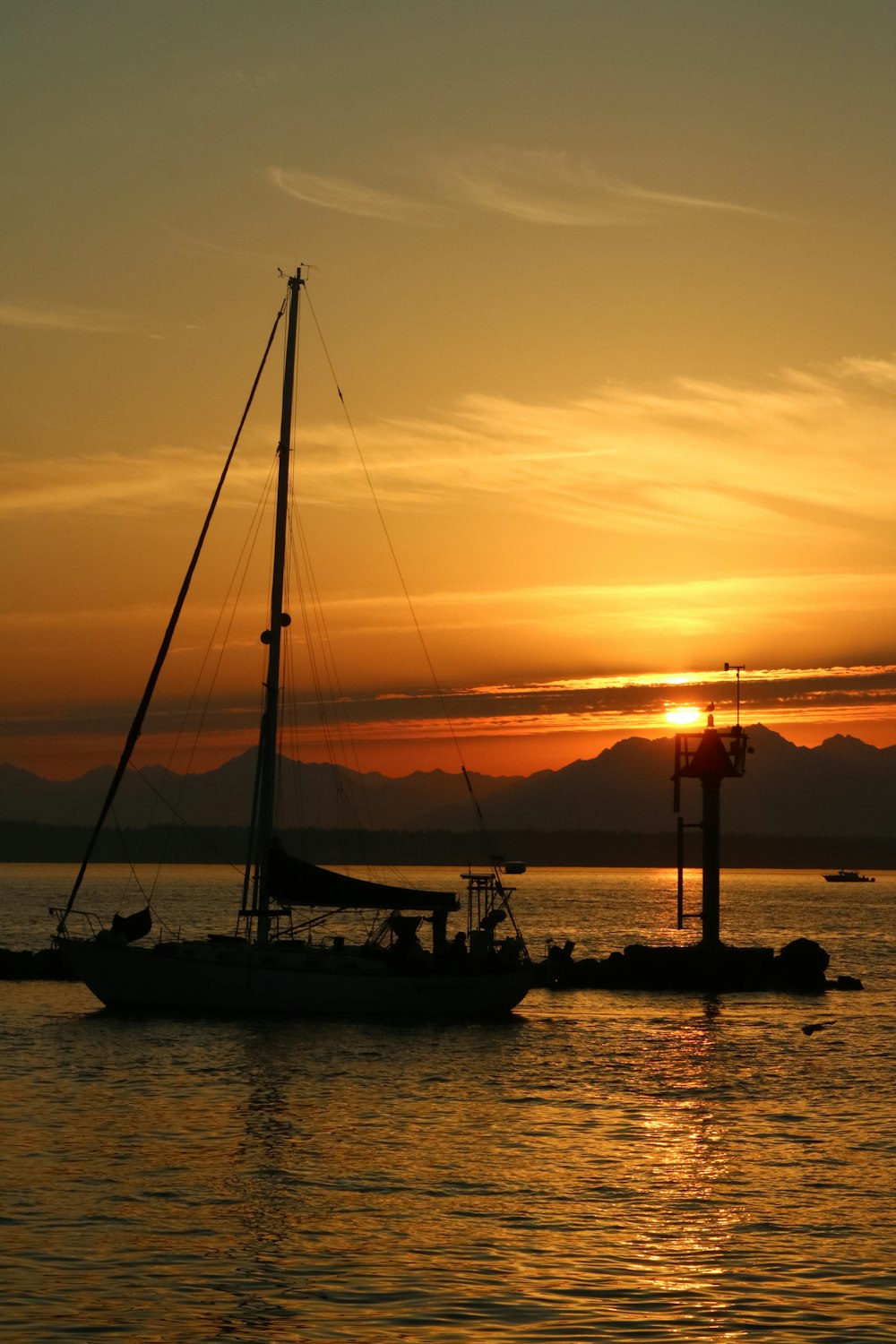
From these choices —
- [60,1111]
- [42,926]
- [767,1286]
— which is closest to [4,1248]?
[767,1286]

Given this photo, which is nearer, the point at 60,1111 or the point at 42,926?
the point at 60,1111

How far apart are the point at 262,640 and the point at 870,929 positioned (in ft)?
371

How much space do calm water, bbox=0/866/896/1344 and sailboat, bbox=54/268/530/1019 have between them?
3.79ft

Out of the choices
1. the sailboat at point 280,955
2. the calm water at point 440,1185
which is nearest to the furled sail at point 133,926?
the sailboat at point 280,955

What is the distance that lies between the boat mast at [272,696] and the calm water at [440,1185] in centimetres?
483

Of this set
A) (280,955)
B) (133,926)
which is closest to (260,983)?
(280,955)

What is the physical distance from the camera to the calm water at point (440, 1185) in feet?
60.4

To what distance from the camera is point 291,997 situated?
45.6 metres

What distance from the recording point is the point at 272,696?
151ft

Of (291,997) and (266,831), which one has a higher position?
(266,831)

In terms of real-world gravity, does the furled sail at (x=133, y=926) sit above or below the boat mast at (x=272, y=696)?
below

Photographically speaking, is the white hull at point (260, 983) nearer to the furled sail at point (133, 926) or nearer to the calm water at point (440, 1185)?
the furled sail at point (133, 926)

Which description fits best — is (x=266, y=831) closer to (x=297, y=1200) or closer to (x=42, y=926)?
(x=297, y=1200)

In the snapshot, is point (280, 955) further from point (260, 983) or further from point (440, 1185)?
point (440, 1185)
